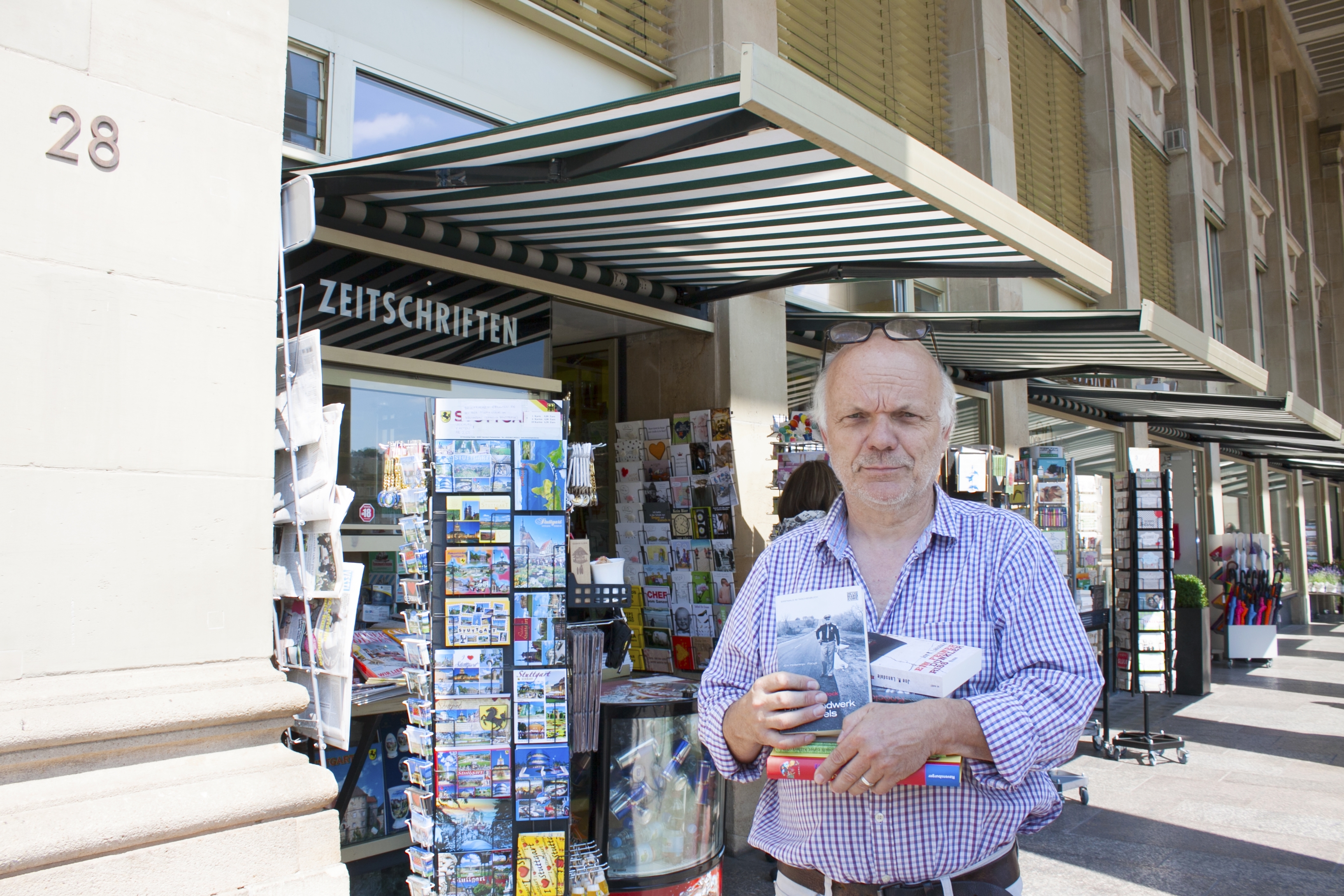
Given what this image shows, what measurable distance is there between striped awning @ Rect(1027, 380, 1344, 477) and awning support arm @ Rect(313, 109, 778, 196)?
884 centimetres

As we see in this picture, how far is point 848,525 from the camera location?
206 cm

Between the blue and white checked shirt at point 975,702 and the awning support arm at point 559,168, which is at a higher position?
the awning support arm at point 559,168

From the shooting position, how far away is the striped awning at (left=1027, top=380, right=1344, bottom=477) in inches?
431

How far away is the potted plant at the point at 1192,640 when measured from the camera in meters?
10.5

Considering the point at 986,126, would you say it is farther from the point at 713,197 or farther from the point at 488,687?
the point at 488,687

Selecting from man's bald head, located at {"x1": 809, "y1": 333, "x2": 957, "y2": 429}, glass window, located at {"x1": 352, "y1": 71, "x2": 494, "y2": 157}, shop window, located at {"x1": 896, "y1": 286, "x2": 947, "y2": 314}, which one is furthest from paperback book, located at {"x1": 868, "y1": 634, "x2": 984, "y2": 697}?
shop window, located at {"x1": 896, "y1": 286, "x2": 947, "y2": 314}

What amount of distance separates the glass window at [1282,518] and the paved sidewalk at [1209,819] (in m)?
15.4

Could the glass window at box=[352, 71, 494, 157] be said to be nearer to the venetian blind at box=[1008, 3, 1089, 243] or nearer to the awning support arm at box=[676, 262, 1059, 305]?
the awning support arm at box=[676, 262, 1059, 305]

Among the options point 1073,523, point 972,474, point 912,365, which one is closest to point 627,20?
point 972,474

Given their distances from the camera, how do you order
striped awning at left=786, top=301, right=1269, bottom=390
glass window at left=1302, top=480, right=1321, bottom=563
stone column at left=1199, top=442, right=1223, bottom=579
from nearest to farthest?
striped awning at left=786, top=301, right=1269, bottom=390 < stone column at left=1199, top=442, right=1223, bottom=579 < glass window at left=1302, top=480, right=1321, bottom=563

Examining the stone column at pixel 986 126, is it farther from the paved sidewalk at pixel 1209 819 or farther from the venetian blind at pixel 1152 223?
the venetian blind at pixel 1152 223

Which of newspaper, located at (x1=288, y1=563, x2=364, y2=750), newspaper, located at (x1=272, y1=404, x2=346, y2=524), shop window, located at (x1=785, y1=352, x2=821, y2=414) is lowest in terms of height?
newspaper, located at (x1=288, y1=563, x2=364, y2=750)

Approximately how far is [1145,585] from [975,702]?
25.0ft

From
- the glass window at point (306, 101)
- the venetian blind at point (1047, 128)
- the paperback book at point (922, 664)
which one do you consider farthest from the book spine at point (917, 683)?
the venetian blind at point (1047, 128)
